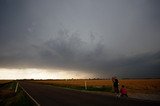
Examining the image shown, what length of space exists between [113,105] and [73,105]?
2772 mm

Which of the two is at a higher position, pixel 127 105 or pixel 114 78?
pixel 114 78

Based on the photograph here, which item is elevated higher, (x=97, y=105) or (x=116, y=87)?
(x=116, y=87)

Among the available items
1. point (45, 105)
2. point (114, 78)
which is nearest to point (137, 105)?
point (45, 105)

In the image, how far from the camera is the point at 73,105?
13922mm

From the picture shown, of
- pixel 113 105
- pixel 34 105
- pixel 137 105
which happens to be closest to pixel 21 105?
pixel 34 105

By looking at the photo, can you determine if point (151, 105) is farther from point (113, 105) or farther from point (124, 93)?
point (124, 93)

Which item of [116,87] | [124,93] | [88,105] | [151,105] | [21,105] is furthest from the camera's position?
[116,87]

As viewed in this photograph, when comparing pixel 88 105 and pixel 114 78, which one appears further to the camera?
pixel 114 78

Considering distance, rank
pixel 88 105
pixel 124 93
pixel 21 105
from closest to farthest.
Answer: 1. pixel 88 105
2. pixel 21 105
3. pixel 124 93

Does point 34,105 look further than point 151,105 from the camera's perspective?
Yes

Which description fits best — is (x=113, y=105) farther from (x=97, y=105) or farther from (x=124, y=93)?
(x=124, y=93)

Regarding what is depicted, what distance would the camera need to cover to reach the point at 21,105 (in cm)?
1552

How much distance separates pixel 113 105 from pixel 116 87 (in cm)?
923

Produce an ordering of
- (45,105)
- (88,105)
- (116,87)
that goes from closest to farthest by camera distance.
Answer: (88,105) < (45,105) < (116,87)
